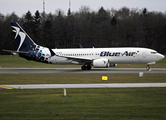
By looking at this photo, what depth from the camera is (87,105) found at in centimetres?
1414

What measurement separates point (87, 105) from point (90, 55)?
26.5 m

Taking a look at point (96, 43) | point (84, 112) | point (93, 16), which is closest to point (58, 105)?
point (84, 112)

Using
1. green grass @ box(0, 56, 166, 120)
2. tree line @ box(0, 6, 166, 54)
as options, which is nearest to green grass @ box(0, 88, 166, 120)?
green grass @ box(0, 56, 166, 120)

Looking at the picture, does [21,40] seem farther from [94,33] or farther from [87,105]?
[94,33]

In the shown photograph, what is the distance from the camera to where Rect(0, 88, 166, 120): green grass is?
11805 mm

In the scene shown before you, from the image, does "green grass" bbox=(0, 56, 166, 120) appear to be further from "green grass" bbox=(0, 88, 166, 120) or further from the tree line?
the tree line

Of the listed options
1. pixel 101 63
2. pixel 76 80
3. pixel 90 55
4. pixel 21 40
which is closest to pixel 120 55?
pixel 101 63

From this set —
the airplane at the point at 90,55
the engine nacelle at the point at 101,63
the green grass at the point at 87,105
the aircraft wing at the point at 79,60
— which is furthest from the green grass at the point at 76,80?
the aircraft wing at the point at 79,60

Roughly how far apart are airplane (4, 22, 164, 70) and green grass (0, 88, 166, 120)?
67.4 feet

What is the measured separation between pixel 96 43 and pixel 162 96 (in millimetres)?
79168

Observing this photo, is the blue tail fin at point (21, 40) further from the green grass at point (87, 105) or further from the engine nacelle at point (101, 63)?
the green grass at point (87, 105)

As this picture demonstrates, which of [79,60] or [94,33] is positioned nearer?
[79,60]

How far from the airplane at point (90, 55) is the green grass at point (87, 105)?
808 inches

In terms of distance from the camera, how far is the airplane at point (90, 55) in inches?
1524
